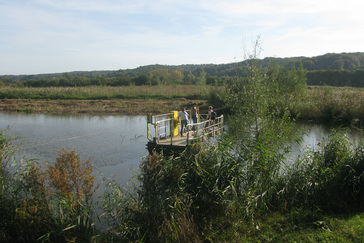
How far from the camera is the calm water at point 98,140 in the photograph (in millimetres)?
14367

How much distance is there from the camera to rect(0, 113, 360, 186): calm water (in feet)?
47.1

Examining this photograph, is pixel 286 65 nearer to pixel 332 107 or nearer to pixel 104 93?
pixel 332 107

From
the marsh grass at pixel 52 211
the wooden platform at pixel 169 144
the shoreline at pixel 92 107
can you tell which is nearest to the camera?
the marsh grass at pixel 52 211

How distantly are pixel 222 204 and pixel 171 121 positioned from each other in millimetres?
9100

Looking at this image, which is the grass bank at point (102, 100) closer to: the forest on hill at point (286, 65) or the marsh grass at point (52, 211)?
the forest on hill at point (286, 65)

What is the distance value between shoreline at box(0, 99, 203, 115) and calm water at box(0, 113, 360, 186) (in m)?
5.30

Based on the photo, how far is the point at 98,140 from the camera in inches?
781

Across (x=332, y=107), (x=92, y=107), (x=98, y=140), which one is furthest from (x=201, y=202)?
(x=92, y=107)

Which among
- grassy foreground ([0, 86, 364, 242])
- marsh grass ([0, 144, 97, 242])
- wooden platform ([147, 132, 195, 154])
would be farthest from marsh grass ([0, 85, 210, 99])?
marsh grass ([0, 144, 97, 242])

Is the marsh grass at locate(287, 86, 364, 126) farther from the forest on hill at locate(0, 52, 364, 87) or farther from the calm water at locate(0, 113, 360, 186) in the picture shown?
the forest on hill at locate(0, 52, 364, 87)

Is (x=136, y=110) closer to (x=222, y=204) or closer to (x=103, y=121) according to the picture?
(x=103, y=121)

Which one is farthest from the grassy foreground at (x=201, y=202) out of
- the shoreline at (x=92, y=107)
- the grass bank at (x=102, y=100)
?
the grass bank at (x=102, y=100)

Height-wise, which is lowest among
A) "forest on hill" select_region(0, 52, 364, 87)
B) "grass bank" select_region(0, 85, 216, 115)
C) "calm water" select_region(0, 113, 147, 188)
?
"calm water" select_region(0, 113, 147, 188)

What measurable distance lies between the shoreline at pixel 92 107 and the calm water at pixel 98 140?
5.30m
